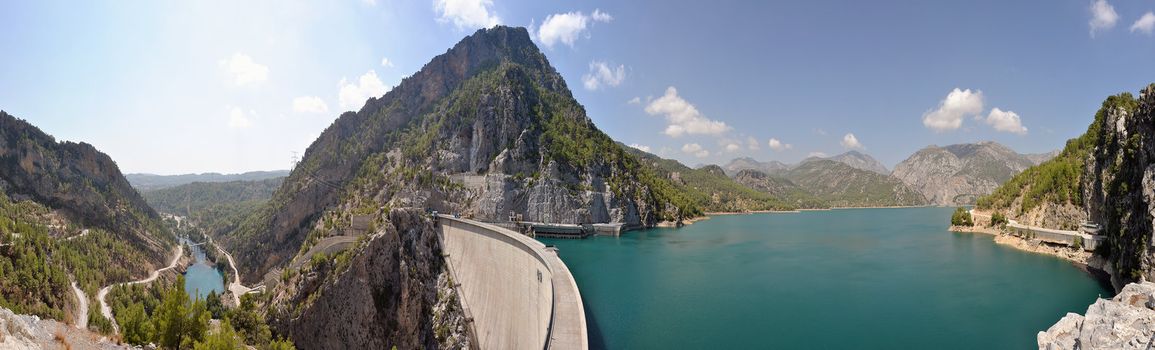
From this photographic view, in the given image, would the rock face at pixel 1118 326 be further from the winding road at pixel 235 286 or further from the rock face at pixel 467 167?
the winding road at pixel 235 286

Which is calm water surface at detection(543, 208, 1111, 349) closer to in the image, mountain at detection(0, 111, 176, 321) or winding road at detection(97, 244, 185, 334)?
winding road at detection(97, 244, 185, 334)

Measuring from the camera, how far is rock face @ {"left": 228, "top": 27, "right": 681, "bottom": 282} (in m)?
90.0

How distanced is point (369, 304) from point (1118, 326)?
49.3m

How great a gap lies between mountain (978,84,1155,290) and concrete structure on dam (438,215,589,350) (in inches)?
1390

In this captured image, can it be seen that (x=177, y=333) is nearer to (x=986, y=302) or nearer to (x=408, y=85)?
(x=986, y=302)

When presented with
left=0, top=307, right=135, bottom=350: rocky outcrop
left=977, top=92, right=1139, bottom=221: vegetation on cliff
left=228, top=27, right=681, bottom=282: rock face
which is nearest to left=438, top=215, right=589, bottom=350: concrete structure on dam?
left=0, top=307, right=135, bottom=350: rocky outcrop

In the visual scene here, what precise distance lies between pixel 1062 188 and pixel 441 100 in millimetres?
114426

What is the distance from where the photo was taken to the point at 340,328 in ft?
150

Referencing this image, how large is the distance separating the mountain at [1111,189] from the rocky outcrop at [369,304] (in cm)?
4971

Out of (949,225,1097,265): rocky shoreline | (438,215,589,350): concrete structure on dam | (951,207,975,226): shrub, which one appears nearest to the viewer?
(438,215,589,350): concrete structure on dam

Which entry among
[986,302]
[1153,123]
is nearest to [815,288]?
[986,302]

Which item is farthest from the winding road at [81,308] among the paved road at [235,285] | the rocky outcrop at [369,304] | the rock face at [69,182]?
the rock face at [69,182]

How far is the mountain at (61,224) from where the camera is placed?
44844mm

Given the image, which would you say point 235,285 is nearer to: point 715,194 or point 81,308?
point 81,308
